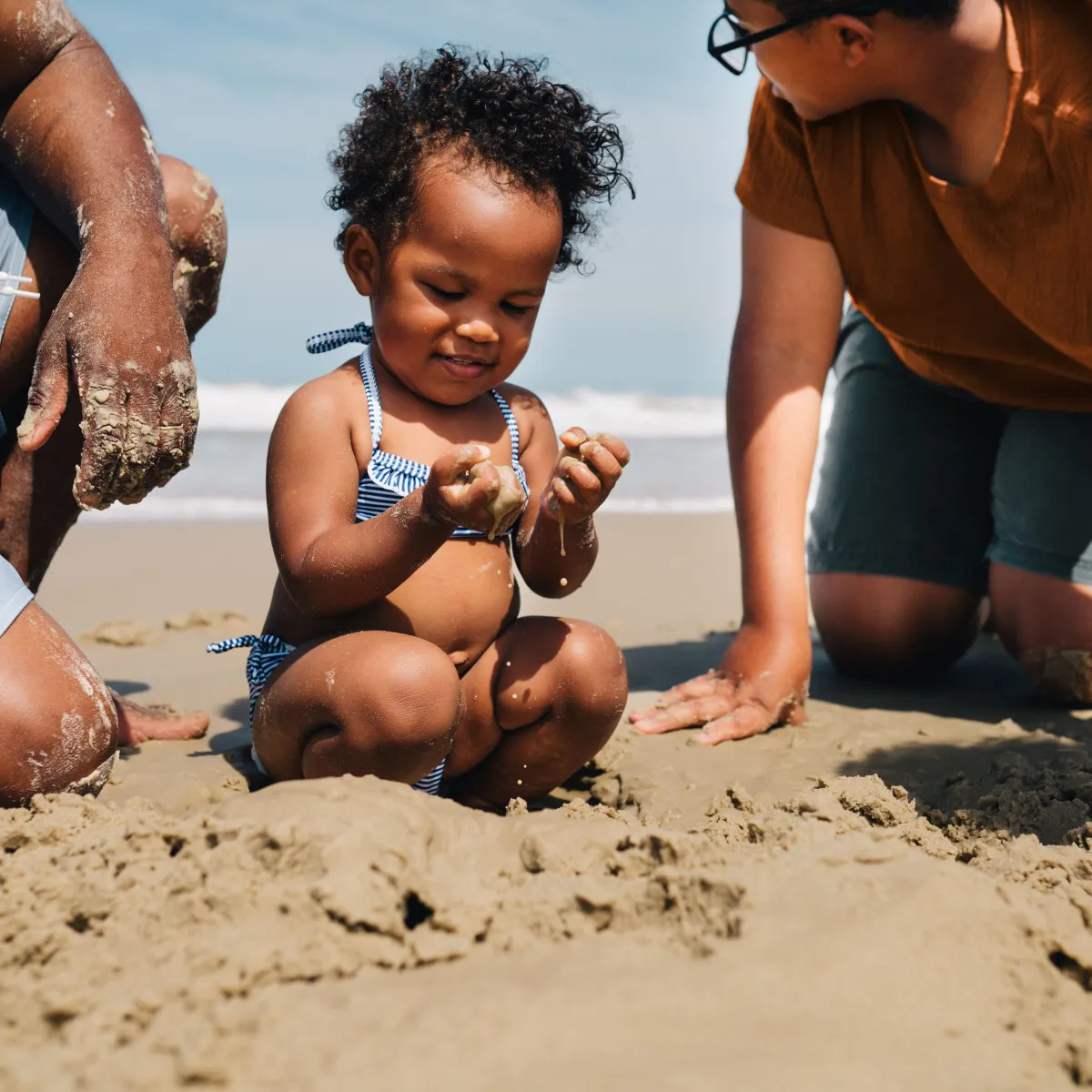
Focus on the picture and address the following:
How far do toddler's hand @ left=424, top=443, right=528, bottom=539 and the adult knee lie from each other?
962 mm

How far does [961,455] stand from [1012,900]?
232cm

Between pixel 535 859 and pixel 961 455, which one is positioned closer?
pixel 535 859

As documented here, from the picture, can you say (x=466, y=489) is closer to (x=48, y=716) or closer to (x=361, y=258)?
(x=361, y=258)

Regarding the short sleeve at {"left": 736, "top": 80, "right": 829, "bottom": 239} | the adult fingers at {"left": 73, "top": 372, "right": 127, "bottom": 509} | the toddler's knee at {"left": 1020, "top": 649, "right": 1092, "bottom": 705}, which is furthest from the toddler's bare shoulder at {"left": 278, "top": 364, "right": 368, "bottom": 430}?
the toddler's knee at {"left": 1020, "top": 649, "right": 1092, "bottom": 705}

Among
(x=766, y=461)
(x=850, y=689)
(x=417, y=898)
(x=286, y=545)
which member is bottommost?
(x=850, y=689)

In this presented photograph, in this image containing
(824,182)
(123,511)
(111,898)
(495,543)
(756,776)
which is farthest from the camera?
(123,511)

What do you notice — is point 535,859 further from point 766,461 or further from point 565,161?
point 766,461

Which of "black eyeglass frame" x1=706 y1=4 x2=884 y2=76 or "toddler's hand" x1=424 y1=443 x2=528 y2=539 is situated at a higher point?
"black eyeglass frame" x1=706 y1=4 x2=884 y2=76

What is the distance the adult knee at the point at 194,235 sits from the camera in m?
2.49

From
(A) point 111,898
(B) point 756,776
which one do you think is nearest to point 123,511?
(B) point 756,776

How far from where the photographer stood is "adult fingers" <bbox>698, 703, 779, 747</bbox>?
2.66 meters

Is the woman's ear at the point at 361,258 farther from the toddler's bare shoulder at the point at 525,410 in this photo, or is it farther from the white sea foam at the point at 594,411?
the white sea foam at the point at 594,411

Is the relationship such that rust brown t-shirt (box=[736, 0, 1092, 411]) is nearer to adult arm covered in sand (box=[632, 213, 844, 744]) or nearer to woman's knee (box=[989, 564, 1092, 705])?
adult arm covered in sand (box=[632, 213, 844, 744])

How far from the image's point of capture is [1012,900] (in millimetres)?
1321
